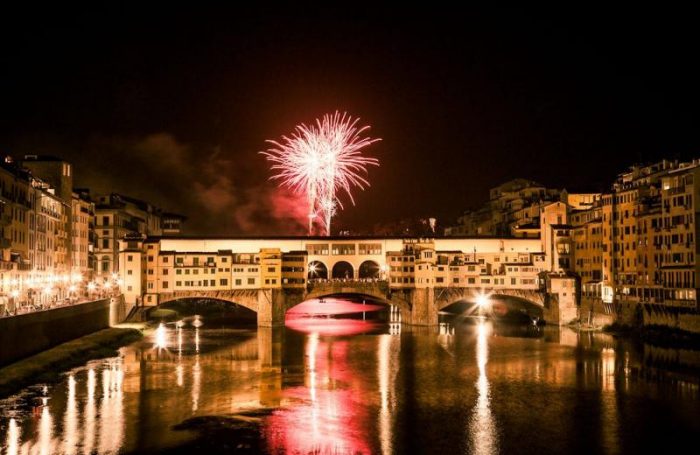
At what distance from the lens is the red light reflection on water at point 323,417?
24.4 m

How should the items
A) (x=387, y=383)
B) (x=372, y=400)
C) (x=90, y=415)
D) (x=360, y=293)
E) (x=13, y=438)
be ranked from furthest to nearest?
(x=360, y=293), (x=387, y=383), (x=372, y=400), (x=90, y=415), (x=13, y=438)

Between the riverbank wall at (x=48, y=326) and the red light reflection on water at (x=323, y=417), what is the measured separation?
42.8 ft

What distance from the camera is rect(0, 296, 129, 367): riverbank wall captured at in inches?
1288

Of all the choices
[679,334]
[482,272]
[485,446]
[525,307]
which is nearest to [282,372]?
[485,446]

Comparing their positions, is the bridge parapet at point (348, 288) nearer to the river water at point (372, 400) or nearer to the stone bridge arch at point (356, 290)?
the stone bridge arch at point (356, 290)

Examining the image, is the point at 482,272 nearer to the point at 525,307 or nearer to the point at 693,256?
the point at 525,307

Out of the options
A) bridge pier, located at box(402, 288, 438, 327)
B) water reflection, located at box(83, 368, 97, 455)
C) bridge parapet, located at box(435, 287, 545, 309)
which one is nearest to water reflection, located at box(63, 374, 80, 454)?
water reflection, located at box(83, 368, 97, 455)

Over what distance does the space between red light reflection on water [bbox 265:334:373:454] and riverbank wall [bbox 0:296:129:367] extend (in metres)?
13.0

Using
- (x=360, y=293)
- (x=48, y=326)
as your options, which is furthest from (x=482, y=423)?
(x=360, y=293)

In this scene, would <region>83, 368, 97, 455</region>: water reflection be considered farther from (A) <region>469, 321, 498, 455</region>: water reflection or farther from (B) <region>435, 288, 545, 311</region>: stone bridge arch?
(B) <region>435, 288, 545, 311</region>: stone bridge arch

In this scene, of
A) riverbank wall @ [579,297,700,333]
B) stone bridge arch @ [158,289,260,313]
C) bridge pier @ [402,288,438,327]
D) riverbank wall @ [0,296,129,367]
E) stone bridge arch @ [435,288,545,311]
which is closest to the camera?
riverbank wall @ [0,296,129,367]

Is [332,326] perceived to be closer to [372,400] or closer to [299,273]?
[299,273]

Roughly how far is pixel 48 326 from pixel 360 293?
94.5 ft

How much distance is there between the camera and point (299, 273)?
6181 centimetres
